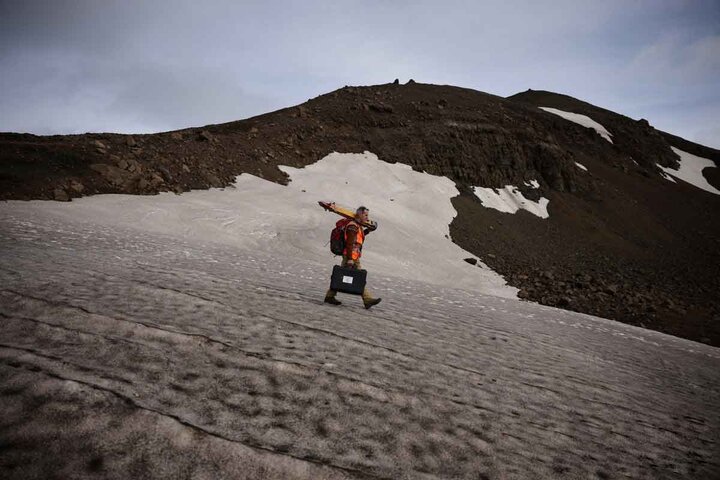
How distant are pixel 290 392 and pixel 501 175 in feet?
123

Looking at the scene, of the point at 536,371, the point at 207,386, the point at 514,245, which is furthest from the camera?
the point at 514,245

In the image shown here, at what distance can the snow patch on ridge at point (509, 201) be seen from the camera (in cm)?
3356

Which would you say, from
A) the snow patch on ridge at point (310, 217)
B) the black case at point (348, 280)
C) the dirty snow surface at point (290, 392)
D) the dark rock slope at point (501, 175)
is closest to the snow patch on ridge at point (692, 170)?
the dark rock slope at point (501, 175)

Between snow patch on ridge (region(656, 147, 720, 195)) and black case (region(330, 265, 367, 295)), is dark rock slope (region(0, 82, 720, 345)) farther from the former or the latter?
black case (region(330, 265, 367, 295))

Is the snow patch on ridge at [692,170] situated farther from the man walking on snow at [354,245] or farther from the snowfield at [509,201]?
the man walking on snow at [354,245]

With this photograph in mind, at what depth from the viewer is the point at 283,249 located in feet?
57.2

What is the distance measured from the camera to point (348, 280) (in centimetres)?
828

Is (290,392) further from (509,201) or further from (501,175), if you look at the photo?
(501,175)

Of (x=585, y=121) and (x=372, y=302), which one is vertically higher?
(x=585, y=121)

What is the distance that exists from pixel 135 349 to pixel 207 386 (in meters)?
1.04

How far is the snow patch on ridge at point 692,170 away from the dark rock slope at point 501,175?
3729 mm

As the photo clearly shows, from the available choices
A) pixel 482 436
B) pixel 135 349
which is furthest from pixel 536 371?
pixel 135 349

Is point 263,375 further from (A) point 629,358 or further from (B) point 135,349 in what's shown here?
(A) point 629,358

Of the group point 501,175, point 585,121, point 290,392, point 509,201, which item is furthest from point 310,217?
point 585,121
